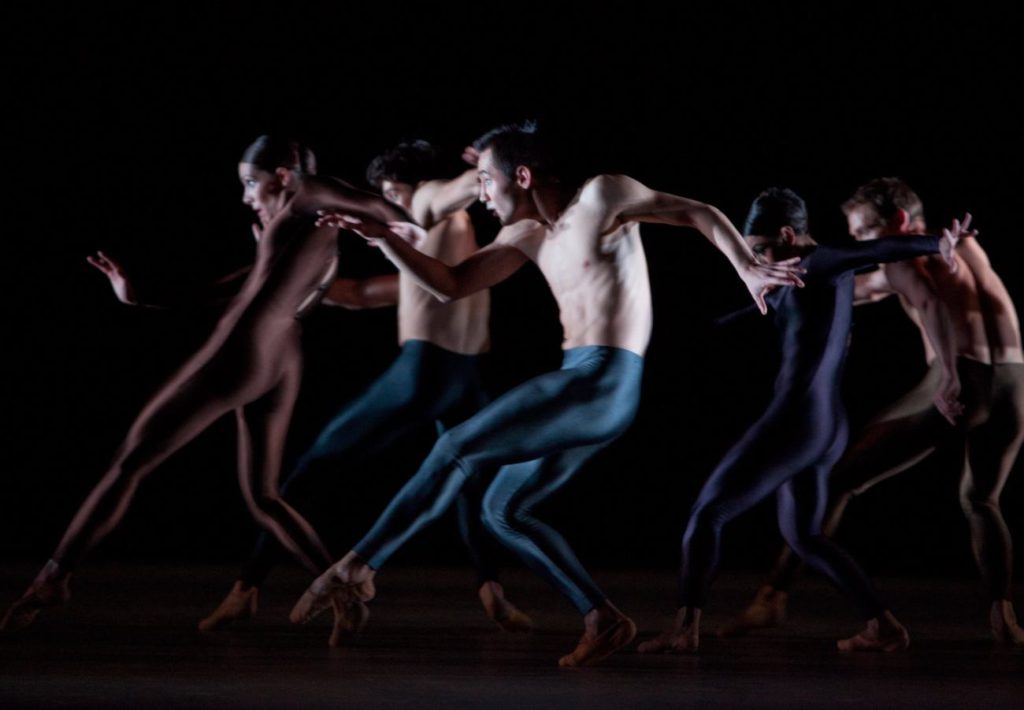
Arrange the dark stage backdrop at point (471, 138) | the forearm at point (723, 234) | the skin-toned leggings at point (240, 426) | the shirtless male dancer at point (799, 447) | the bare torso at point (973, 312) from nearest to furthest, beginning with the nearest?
1. the forearm at point (723, 234)
2. the shirtless male dancer at point (799, 447)
3. the skin-toned leggings at point (240, 426)
4. the bare torso at point (973, 312)
5. the dark stage backdrop at point (471, 138)

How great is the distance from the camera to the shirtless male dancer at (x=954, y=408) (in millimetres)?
4672

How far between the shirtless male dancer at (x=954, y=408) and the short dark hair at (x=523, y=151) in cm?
110

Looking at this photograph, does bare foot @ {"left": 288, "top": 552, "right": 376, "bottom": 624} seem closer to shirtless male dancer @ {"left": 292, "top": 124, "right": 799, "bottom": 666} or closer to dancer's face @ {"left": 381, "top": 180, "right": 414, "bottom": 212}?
shirtless male dancer @ {"left": 292, "top": 124, "right": 799, "bottom": 666}

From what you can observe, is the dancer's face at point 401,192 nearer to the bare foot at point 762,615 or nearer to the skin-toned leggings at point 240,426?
the skin-toned leggings at point 240,426

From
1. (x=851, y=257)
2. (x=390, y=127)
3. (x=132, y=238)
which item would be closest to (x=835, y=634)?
(x=851, y=257)

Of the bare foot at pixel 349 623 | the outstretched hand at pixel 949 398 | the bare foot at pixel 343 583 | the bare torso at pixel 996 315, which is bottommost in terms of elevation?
the bare foot at pixel 349 623

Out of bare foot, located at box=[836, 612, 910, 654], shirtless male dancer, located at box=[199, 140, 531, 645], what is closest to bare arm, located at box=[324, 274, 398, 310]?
shirtless male dancer, located at box=[199, 140, 531, 645]

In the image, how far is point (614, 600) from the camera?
5824 millimetres

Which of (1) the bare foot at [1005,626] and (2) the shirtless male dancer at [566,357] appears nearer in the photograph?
(2) the shirtless male dancer at [566,357]

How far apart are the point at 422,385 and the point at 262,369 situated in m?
0.54

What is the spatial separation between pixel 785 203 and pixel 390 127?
2.69 metres

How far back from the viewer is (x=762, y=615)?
4.72 meters

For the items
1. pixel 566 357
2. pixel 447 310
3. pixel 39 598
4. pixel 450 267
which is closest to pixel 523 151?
pixel 450 267

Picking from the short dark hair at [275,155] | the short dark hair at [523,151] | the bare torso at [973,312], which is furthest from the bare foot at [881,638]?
the short dark hair at [275,155]
